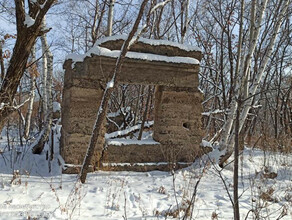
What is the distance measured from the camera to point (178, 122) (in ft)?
21.1

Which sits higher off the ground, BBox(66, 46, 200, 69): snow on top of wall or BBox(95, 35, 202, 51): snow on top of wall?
BBox(95, 35, 202, 51): snow on top of wall

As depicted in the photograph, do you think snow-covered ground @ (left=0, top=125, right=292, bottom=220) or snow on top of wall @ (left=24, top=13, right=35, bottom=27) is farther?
snow on top of wall @ (left=24, top=13, right=35, bottom=27)

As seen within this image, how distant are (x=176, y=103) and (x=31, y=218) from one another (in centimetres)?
411

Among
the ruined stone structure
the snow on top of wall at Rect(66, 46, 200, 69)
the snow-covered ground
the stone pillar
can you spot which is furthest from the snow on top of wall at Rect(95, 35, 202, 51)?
the snow-covered ground

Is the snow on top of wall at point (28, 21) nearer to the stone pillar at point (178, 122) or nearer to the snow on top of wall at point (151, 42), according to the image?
the snow on top of wall at point (151, 42)

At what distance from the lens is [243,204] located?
4211 mm

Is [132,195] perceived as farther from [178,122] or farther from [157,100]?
[157,100]

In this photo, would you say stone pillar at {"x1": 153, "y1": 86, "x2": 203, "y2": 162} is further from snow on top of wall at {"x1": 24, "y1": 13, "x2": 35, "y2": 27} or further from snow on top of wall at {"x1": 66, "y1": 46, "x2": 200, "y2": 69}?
snow on top of wall at {"x1": 24, "y1": 13, "x2": 35, "y2": 27}

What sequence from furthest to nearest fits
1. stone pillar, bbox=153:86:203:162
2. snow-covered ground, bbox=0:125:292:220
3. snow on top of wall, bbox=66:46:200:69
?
stone pillar, bbox=153:86:203:162 < snow on top of wall, bbox=66:46:200:69 < snow-covered ground, bbox=0:125:292:220

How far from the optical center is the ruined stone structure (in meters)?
5.80

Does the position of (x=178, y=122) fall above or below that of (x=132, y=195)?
above

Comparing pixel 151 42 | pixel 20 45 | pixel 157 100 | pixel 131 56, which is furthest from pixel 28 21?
pixel 157 100

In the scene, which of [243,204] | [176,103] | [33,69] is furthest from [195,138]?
[33,69]

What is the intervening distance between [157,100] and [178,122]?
2.29ft
